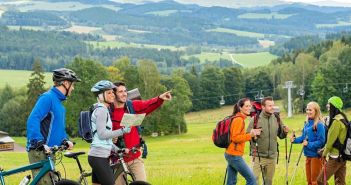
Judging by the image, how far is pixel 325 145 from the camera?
1312cm

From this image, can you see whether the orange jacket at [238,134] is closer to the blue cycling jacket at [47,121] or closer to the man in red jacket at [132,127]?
the man in red jacket at [132,127]

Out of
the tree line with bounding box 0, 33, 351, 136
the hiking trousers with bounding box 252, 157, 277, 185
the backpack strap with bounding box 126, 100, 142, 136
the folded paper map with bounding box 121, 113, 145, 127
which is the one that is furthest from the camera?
the tree line with bounding box 0, 33, 351, 136

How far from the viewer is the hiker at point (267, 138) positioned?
13.0m

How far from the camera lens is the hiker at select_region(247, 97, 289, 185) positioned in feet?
42.6

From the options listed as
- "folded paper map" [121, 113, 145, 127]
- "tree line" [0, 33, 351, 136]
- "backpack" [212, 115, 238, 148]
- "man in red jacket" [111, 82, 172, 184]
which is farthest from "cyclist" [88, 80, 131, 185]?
"tree line" [0, 33, 351, 136]

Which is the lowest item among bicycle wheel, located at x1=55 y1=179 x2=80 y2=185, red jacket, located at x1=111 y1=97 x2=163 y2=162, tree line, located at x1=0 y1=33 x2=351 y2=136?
tree line, located at x1=0 y1=33 x2=351 y2=136

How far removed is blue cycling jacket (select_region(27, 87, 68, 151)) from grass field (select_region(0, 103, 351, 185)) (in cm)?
511

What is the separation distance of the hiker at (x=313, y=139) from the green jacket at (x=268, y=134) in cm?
64

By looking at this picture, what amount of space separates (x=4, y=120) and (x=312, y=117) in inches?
3382

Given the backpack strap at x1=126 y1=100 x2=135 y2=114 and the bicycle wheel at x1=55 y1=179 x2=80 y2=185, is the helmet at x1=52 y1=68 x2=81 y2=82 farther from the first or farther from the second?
the bicycle wheel at x1=55 y1=179 x2=80 y2=185

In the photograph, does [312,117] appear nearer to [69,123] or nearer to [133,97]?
[133,97]

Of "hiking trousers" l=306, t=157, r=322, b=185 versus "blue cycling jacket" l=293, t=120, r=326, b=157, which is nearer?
"blue cycling jacket" l=293, t=120, r=326, b=157

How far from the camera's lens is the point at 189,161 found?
35.5m

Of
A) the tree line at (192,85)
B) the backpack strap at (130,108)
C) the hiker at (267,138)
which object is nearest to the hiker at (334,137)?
the hiker at (267,138)
